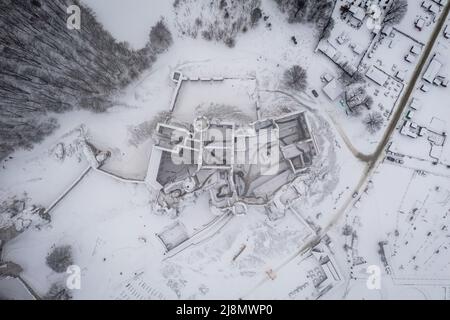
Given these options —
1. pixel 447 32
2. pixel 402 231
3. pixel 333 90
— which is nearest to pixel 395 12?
pixel 447 32

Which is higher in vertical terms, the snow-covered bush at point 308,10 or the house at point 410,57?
the snow-covered bush at point 308,10

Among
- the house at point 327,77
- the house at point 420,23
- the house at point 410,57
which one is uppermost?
the house at point 420,23

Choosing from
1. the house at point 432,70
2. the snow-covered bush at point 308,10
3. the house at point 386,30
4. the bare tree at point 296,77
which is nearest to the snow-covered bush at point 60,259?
the bare tree at point 296,77

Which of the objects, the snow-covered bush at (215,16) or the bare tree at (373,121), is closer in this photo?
the snow-covered bush at (215,16)

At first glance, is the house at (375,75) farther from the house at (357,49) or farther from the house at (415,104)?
the house at (415,104)

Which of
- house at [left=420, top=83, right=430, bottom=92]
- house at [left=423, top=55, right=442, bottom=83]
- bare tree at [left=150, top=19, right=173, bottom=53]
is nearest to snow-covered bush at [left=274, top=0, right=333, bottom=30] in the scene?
bare tree at [left=150, top=19, right=173, bottom=53]

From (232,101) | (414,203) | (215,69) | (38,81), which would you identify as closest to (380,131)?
(414,203)

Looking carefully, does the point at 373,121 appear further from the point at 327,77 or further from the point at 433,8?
the point at 433,8
